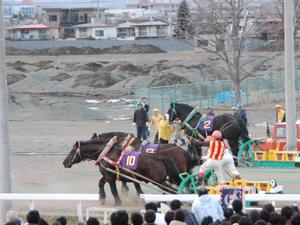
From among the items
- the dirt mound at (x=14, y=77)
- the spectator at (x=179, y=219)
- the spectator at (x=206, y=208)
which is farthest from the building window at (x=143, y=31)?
the spectator at (x=179, y=219)

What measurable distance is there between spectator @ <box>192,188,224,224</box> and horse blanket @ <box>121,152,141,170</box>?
577cm

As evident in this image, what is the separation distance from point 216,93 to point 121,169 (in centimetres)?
3032

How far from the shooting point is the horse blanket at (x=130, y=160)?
20.7 metres

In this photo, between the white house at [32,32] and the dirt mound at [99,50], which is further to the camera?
the white house at [32,32]

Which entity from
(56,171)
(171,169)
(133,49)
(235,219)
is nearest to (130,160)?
(171,169)

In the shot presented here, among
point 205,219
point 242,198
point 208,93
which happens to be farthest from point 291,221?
point 208,93

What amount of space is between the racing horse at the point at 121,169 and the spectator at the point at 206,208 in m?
5.37

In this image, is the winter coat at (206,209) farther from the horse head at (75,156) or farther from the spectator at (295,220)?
the horse head at (75,156)

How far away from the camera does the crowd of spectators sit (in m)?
12.6

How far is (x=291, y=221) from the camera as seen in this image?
12.6 m

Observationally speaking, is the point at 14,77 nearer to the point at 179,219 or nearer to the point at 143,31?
the point at 179,219

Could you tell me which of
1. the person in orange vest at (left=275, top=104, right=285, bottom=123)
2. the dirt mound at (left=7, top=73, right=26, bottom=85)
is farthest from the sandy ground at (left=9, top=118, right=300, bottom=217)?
the dirt mound at (left=7, top=73, right=26, bottom=85)

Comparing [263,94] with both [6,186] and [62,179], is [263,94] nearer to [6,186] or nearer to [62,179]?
[62,179]

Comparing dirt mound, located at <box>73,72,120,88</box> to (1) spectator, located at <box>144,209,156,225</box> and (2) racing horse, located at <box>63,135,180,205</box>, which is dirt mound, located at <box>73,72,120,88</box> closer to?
(2) racing horse, located at <box>63,135,180,205</box>
